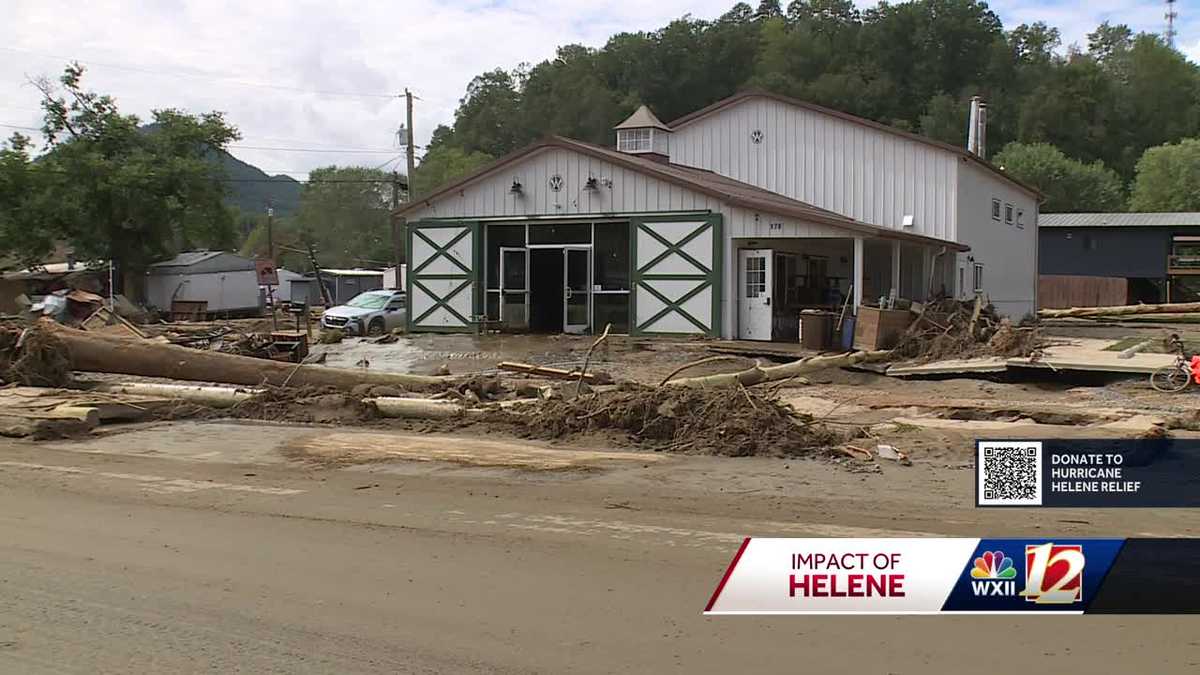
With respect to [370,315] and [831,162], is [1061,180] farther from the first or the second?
[370,315]

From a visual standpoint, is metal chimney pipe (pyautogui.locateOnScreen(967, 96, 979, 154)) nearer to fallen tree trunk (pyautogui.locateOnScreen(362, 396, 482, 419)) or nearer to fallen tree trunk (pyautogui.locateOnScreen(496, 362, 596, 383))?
fallen tree trunk (pyautogui.locateOnScreen(496, 362, 596, 383))

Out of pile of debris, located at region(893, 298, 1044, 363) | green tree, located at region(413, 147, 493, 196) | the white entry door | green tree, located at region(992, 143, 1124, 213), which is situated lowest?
pile of debris, located at region(893, 298, 1044, 363)

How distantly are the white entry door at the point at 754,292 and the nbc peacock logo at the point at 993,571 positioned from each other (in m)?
18.9

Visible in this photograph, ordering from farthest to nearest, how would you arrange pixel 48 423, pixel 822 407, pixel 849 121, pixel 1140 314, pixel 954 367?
pixel 1140 314 < pixel 849 121 < pixel 954 367 < pixel 822 407 < pixel 48 423

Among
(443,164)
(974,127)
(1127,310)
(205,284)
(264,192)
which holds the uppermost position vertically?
(264,192)

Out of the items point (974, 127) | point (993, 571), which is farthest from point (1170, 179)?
point (993, 571)

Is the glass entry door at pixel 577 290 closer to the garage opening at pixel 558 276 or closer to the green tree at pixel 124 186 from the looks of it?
the garage opening at pixel 558 276

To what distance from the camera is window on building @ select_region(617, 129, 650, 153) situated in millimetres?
30984

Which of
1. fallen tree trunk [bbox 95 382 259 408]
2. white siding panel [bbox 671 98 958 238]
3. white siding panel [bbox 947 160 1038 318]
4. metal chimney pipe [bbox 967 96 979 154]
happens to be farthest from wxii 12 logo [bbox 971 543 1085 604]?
metal chimney pipe [bbox 967 96 979 154]

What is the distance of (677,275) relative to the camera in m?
23.7

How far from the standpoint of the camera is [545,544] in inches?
272

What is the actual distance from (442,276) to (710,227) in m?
7.25

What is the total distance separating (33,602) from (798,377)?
1309 centimetres

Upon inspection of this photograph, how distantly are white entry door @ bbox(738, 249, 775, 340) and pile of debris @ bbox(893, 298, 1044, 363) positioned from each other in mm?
3557
